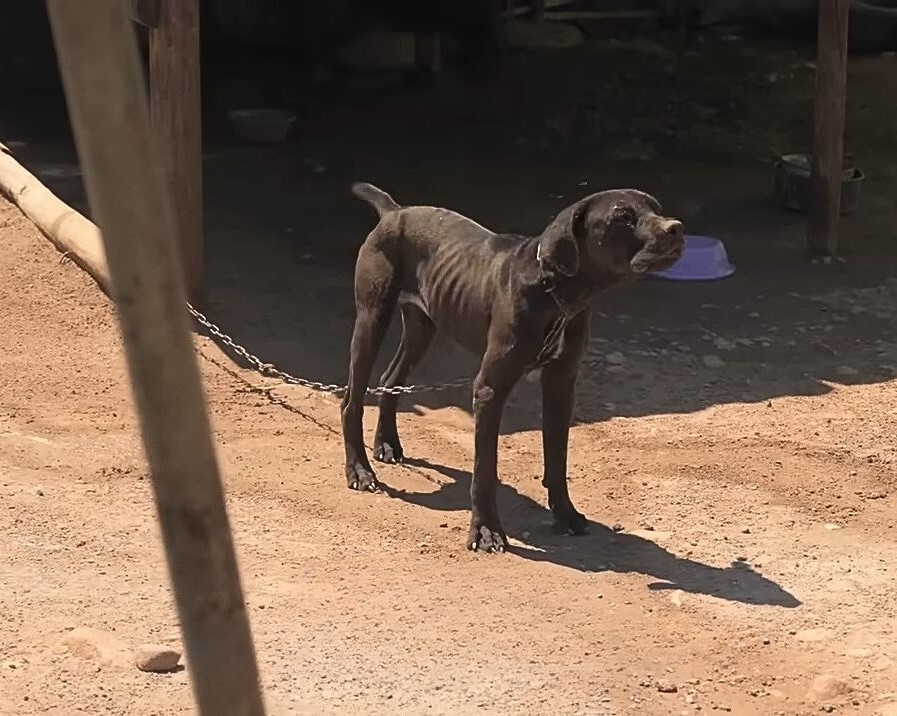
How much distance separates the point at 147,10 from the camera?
331 inches

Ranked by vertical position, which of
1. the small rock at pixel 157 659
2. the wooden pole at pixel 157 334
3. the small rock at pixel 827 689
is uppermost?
the wooden pole at pixel 157 334

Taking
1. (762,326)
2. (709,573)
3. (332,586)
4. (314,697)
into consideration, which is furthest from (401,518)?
(762,326)

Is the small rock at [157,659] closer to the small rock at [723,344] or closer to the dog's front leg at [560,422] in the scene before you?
the dog's front leg at [560,422]

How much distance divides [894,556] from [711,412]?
1.82m

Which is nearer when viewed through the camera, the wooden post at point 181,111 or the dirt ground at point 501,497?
the dirt ground at point 501,497

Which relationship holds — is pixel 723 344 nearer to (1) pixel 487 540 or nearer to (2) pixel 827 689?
(1) pixel 487 540

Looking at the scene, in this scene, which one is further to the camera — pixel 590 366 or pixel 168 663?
pixel 590 366

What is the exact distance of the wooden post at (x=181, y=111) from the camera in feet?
27.6

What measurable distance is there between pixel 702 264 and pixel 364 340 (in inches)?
162

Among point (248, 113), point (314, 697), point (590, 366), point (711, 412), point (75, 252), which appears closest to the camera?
point (314, 697)

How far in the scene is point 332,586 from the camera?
5.55 metres

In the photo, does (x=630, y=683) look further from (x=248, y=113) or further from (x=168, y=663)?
(x=248, y=113)

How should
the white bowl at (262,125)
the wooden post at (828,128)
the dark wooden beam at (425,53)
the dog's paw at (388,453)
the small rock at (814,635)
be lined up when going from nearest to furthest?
the small rock at (814,635)
the dog's paw at (388,453)
the wooden post at (828,128)
the white bowl at (262,125)
the dark wooden beam at (425,53)

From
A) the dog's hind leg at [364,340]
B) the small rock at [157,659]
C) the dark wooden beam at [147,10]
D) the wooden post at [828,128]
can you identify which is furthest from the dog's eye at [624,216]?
the wooden post at [828,128]
